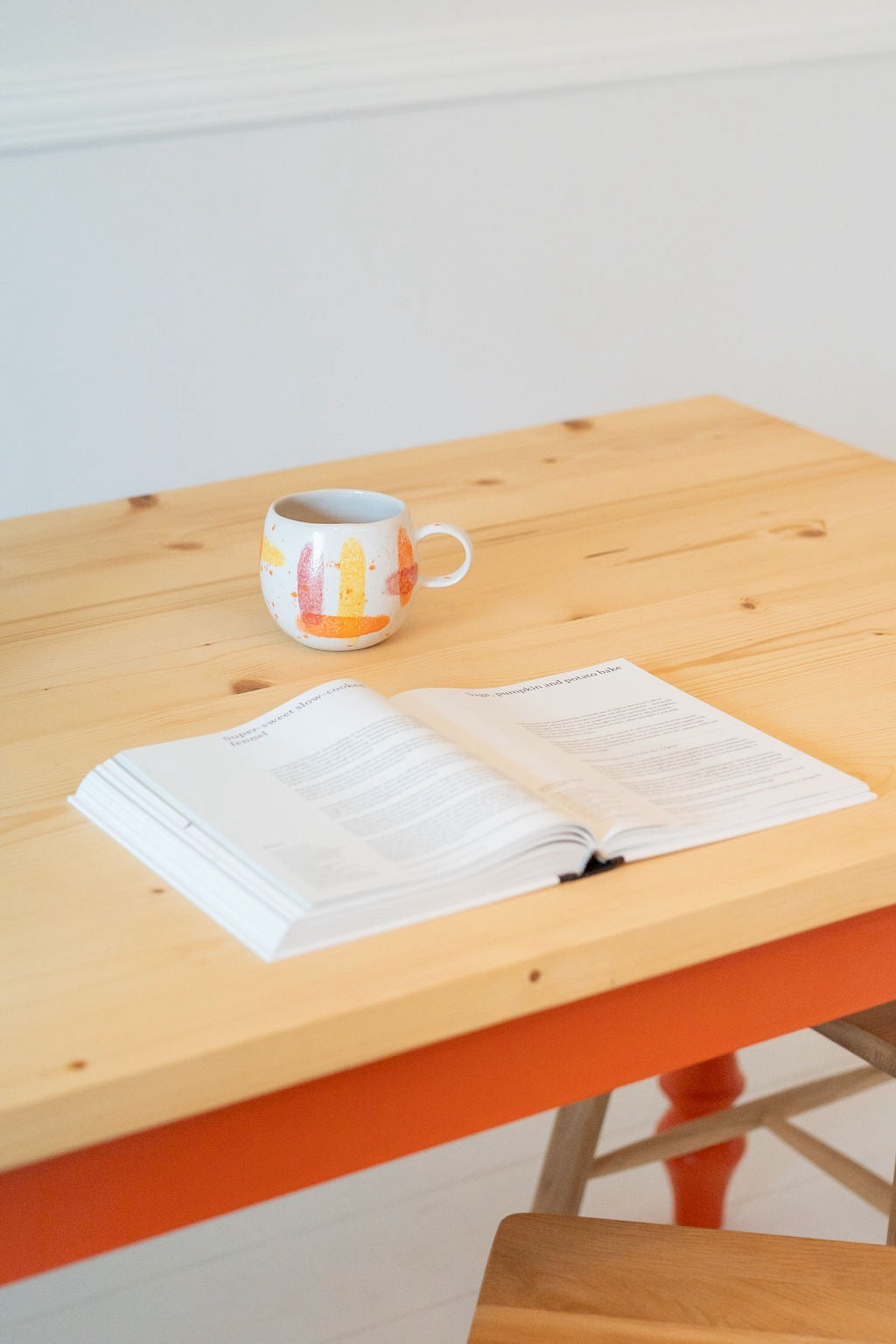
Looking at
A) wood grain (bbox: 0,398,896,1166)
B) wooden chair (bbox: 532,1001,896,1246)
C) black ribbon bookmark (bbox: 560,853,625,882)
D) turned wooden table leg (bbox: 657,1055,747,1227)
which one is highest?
black ribbon bookmark (bbox: 560,853,625,882)

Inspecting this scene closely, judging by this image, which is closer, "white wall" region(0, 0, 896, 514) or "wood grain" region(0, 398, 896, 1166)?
"wood grain" region(0, 398, 896, 1166)

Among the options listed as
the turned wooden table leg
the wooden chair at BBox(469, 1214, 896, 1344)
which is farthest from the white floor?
the wooden chair at BBox(469, 1214, 896, 1344)

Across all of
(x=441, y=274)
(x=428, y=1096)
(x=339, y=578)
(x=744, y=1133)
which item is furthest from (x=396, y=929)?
(x=441, y=274)

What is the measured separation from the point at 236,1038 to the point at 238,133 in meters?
1.85

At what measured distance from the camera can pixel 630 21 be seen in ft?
7.66

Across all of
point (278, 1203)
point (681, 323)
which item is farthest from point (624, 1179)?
point (681, 323)

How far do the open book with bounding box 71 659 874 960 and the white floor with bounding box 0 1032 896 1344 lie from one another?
91cm

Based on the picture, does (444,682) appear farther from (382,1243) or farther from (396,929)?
(382,1243)

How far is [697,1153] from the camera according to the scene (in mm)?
1381

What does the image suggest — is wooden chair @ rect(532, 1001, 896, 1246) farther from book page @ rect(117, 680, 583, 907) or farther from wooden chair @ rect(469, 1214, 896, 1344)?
book page @ rect(117, 680, 583, 907)

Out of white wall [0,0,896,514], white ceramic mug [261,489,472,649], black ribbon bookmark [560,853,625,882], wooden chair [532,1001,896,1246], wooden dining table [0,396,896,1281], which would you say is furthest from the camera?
white wall [0,0,896,514]

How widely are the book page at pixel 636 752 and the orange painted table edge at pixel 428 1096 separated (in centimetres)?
7

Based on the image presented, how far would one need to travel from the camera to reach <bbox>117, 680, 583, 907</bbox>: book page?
0.65m

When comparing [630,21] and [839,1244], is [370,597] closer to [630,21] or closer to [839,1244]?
[839,1244]
